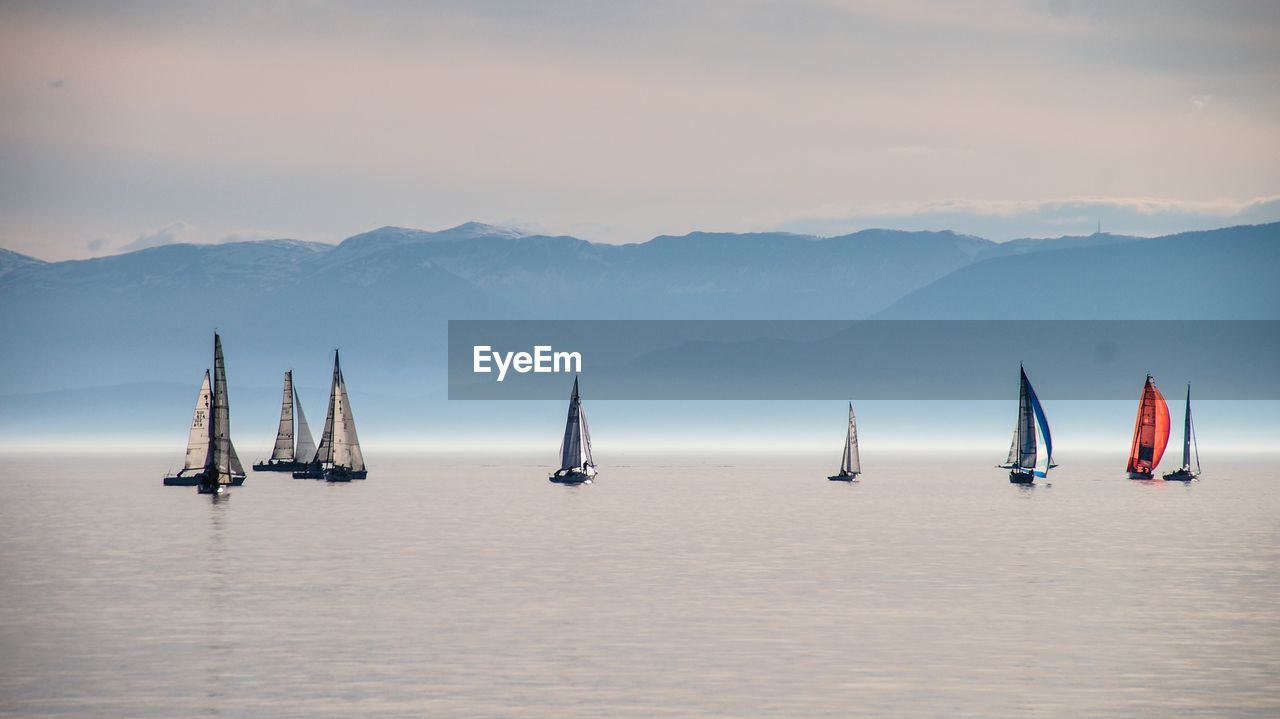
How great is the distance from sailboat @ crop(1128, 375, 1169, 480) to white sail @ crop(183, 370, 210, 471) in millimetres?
97739

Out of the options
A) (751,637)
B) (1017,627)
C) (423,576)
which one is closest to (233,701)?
(751,637)

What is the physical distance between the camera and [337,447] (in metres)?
167

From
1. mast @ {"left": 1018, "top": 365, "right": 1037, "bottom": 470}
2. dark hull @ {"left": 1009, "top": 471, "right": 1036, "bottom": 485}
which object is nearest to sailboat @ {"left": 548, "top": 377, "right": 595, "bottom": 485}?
mast @ {"left": 1018, "top": 365, "right": 1037, "bottom": 470}

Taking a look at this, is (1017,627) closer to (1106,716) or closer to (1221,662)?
(1221,662)

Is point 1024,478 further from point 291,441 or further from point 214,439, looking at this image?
point 214,439

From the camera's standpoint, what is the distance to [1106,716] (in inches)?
1439

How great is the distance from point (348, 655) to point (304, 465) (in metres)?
140

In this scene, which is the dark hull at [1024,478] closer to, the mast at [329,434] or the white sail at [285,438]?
the mast at [329,434]

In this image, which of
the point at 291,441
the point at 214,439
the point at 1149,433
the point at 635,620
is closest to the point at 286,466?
the point at 291,441

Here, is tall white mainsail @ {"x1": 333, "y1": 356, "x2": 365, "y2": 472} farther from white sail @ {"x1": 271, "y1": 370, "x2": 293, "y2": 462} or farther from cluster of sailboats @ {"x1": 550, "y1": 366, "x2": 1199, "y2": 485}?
cluster of sailboats @ {"x1": 550, "y1": 366, "x2": 1199, "y2": 485}

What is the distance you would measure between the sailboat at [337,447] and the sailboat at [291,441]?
4.97ft

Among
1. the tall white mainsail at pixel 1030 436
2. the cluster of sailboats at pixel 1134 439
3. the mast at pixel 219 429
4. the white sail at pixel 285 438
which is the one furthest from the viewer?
the white sail at pixel 285 438

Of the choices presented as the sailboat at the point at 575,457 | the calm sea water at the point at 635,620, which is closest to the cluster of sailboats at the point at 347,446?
the sailboat at the point at 575,457

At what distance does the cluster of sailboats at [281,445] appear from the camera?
132 m
